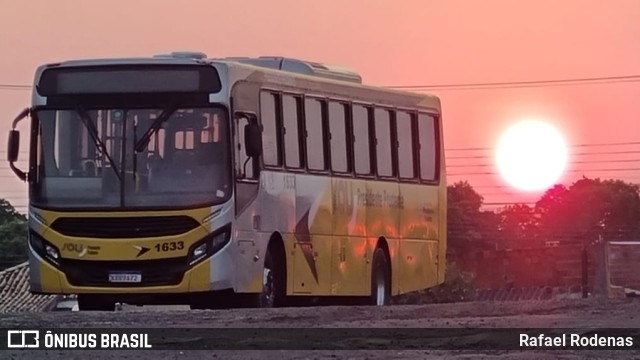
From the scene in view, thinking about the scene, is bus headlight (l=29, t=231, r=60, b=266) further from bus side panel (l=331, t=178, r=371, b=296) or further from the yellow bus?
bus side panel (l=331, t=178, r=371, b=296)

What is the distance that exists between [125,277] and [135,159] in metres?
1.44

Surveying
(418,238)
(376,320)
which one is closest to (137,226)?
(376,320)

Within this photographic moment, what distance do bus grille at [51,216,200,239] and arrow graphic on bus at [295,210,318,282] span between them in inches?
98.8

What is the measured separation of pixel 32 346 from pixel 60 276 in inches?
317

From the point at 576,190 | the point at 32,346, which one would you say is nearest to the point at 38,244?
the point at 32,346

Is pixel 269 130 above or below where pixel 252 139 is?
above

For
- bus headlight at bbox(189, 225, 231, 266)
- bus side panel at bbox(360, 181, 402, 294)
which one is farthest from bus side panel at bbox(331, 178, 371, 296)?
bus headlight at bbox(189, 225, 231, 266)

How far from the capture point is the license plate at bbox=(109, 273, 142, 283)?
25.2 m

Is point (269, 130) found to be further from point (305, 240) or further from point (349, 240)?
point (349, 240)

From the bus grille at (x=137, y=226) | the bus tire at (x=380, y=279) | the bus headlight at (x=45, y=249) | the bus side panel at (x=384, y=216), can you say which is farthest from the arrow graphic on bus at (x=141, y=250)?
the bus tire at (x=380, y=279)

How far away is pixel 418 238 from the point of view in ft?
105

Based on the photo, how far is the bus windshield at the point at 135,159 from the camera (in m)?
25.3

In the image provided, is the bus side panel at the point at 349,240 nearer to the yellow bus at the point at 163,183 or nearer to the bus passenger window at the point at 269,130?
the yellow bus at the point at 163,183

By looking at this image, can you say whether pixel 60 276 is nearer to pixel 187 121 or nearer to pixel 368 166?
pixel 187 121
